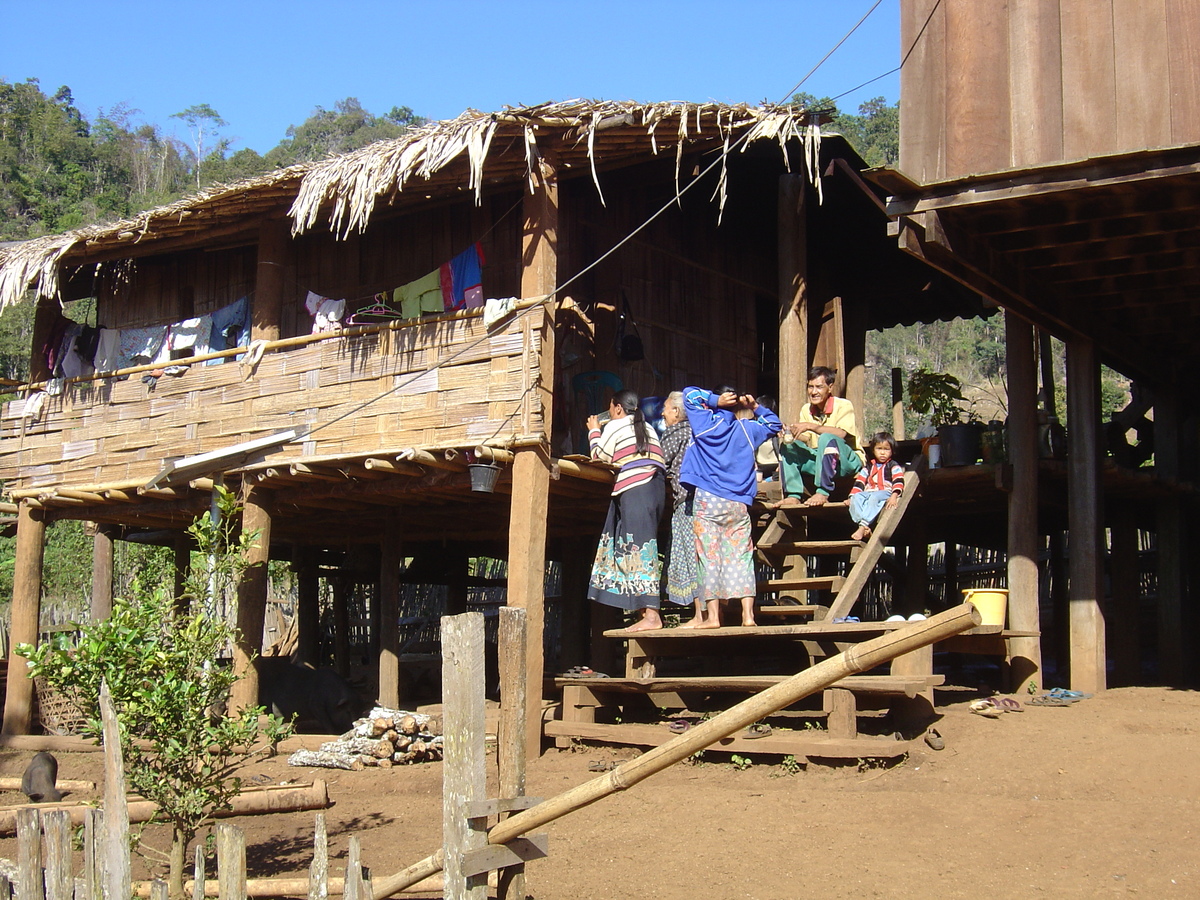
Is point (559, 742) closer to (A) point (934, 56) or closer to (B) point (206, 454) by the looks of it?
(B) point (206, 454)

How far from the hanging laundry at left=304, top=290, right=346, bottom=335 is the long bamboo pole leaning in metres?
6.90

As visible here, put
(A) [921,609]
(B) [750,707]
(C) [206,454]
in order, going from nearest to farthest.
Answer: (B) [750,707], (C) [206,454], (A) [921,609]

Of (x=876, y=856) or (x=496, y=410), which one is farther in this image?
(x=496, y=410)

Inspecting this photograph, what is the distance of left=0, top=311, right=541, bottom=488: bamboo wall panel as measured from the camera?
907 centimetres

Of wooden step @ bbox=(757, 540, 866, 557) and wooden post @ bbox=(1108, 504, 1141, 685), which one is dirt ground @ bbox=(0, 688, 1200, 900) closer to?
wooden step @ bbox=(757, 540, 866, 557)

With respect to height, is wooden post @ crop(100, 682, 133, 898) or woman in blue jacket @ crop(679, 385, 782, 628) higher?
woman in blue jacket @ crop(679, 385, 782, 628)

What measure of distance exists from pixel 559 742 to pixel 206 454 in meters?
4.05

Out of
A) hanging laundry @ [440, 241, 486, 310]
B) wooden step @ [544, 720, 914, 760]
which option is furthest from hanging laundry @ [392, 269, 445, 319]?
wooden step @ [544, 720, 914, 760]

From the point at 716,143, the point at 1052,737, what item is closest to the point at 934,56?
the point at 716,143

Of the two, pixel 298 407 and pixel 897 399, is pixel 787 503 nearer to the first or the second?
pixel 897 399

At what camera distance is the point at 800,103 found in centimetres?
889

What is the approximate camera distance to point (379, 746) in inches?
371

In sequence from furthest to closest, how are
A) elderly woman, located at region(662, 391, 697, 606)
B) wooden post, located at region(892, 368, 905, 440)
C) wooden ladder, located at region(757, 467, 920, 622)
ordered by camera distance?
wooden post, located at region(892, 368, 905, 440) < elderly woman, located at region(662, 391, 697, 606) < wooden ladder, located at region(757, 467, 920, 622)

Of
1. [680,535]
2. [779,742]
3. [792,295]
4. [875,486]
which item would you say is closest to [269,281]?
[680,535]
